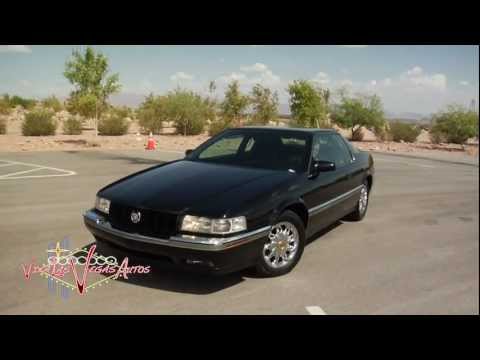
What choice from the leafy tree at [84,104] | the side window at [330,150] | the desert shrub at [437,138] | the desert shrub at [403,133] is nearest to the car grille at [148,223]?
the side window at [330,150]

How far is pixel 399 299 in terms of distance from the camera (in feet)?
11.2

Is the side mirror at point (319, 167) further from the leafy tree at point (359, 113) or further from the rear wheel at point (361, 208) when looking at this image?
the leafy tree at point (359, 113)

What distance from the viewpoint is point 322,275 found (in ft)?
13.3

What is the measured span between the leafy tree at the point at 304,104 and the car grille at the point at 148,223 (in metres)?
18.4

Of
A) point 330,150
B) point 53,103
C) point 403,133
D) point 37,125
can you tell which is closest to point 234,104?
point 37,125

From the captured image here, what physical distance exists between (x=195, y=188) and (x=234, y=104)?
62.2ft

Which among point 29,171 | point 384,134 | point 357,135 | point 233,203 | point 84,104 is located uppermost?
point 84,104

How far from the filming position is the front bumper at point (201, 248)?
10.9 feet

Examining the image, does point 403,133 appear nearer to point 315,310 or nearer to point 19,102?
point 19,102

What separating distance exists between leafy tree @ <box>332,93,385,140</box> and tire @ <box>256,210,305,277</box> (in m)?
24.7

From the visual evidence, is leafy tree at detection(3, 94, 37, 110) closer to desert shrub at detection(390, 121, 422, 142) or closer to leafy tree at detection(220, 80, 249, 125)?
leafy tree at detection(220, 80, 249, 125)
